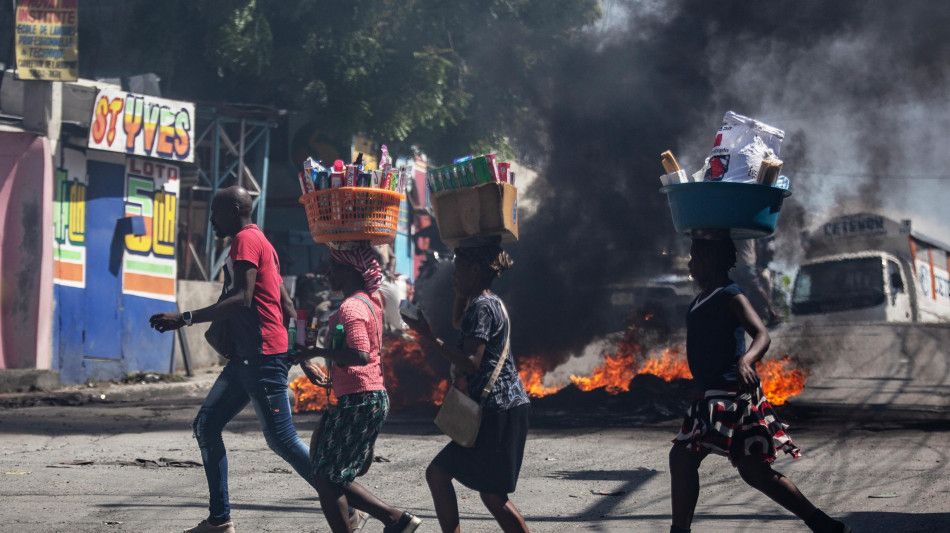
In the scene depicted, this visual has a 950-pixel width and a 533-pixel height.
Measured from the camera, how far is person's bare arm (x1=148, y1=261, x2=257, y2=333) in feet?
14.4

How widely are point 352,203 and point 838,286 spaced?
23452 millimetres

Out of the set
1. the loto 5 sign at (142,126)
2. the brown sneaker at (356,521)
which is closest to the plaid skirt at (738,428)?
the brown sneaker at (356,521)

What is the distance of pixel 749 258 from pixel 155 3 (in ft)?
36.1

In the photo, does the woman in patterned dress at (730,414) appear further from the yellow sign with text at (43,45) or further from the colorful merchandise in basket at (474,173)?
the yellow sign with text at (43,45)

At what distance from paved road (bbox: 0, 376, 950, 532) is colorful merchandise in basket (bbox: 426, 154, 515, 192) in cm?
187

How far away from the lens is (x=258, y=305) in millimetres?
4648

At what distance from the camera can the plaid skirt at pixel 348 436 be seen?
13.3 ft

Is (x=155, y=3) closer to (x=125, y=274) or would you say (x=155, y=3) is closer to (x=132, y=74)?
(x=132, y=74)

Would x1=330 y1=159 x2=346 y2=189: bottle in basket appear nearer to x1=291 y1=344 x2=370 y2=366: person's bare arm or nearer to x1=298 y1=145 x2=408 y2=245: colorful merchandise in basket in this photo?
x1=298 y1=145 x2=408 y2=245: colorful merchandise in basket

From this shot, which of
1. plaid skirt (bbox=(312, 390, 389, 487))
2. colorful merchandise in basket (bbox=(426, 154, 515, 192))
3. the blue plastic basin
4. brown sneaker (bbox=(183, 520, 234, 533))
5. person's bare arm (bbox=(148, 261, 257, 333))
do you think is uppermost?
colorful merchandise in basket (bbox=(426, 154, 515, 192))

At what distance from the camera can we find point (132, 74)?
17734 millimetres

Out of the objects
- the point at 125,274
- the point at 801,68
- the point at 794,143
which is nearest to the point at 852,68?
the point at 801,68

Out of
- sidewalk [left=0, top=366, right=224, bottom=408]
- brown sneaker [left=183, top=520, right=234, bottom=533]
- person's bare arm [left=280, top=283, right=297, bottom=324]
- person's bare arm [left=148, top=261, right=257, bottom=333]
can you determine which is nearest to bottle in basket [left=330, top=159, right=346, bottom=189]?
person's bare arm [left=148, top=261, right=257, bottom=333]

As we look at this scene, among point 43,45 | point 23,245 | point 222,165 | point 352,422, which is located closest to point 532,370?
point 23,245
